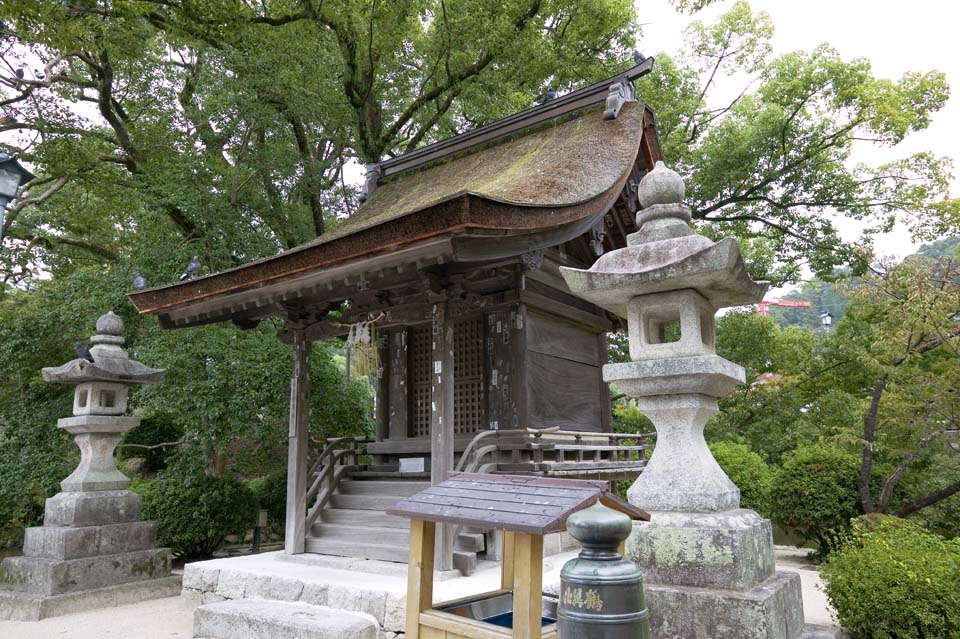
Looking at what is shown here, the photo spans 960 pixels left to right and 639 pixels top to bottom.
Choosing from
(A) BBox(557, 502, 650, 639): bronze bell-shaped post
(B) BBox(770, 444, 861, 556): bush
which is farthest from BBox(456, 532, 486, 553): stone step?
(B) BBox(770, 444, 861, 556): bush

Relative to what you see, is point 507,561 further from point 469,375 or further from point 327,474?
point 327,474

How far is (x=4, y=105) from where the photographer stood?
10320mm

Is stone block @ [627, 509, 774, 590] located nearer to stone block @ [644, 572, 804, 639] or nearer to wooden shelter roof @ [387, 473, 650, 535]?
stone block @ [644, 572, 804, 639]

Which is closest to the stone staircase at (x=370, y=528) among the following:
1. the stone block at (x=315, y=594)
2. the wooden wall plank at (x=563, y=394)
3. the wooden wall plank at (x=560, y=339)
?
the stone block at (x=315, y=594)

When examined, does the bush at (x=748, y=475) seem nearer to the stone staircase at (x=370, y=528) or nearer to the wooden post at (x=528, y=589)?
the stone staircase at (x=370, y=528)

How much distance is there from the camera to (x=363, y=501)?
25.7ft

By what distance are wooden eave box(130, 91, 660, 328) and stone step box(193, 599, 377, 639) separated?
320cm

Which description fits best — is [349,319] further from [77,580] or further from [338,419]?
[77,580]

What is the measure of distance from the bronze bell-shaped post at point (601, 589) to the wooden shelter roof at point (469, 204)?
298 centimetres

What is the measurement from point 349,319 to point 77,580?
4.75 m

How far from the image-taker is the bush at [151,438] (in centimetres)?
→ 1533

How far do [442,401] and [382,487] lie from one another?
2.18 metres

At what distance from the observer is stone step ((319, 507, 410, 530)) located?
23.6 feet

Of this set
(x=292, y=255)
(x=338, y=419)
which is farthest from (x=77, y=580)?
(x=292, y=255)
